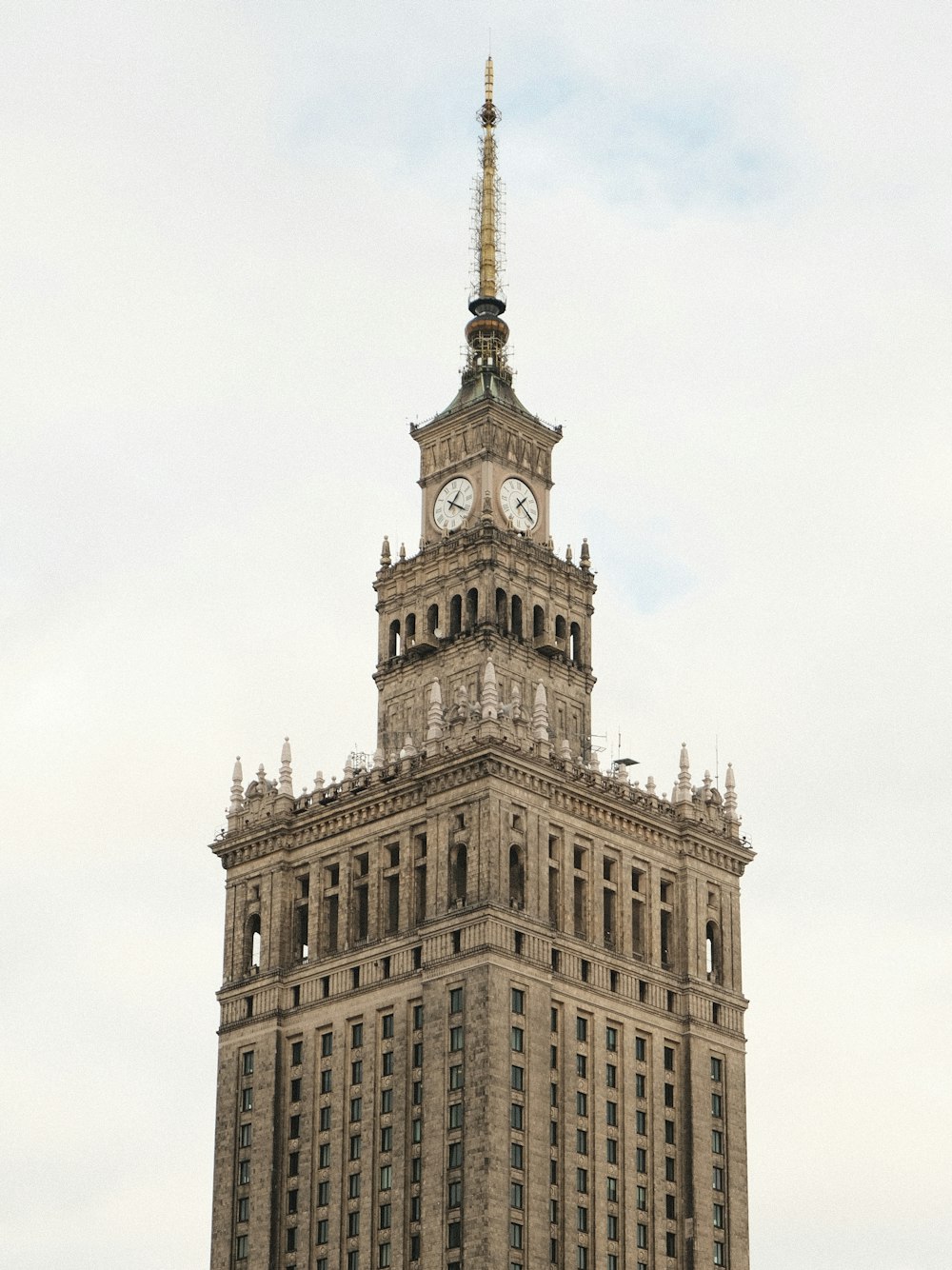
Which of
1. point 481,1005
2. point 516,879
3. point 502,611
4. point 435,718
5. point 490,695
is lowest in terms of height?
point 481,1005

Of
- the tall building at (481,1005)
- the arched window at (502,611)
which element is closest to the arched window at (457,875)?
the tall building at (481,1005)

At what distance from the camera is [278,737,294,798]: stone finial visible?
196 meters

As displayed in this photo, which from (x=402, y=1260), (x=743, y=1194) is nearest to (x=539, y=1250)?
(x=402, y=1260)

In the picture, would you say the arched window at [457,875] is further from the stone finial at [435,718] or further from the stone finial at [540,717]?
the stone finial at [540,717]

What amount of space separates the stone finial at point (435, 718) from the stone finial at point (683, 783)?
60.4 feet

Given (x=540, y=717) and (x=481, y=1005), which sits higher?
(x=540, y=717)

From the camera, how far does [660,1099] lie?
186 metres

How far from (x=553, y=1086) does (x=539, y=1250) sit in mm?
10862

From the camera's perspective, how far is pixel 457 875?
600 feet

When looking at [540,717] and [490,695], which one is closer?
[490,695]

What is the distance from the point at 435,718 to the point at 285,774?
14.0 metres

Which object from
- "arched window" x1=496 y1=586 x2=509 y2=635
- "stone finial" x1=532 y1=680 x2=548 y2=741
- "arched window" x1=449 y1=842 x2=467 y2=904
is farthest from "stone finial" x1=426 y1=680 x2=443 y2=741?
"arched window" x1=496 y1=586 x2=509 y2=635

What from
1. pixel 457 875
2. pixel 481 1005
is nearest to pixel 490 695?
pixel 457 875

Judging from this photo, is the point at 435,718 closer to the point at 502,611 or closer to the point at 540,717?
the point at 540,717
